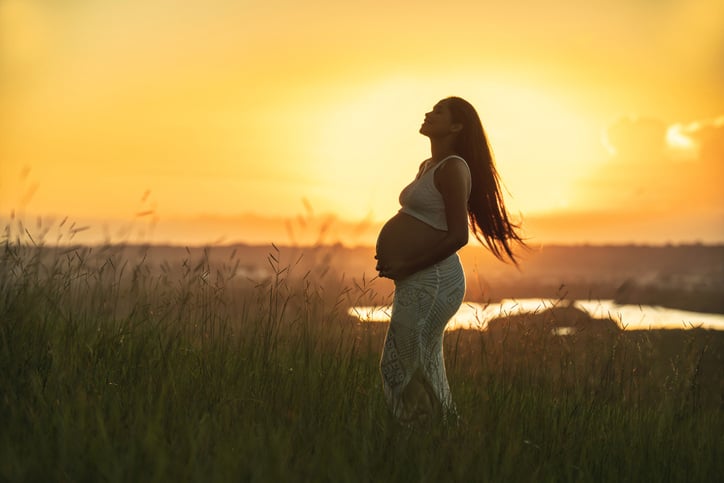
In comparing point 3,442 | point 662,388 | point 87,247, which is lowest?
point 3,442

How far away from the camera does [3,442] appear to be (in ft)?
14.7

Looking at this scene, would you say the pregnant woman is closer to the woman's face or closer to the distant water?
the woman's face

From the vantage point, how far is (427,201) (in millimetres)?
5395

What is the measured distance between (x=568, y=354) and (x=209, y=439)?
3.50m

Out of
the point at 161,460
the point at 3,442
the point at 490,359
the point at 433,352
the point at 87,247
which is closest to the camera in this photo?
the point at 161,460

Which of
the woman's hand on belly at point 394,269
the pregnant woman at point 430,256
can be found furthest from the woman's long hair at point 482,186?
the woman's hand on belly at point 394,269

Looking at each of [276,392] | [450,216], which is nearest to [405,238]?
[450,216]

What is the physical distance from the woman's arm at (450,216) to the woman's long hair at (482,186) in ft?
0.86

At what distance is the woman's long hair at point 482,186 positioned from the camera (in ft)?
18.3

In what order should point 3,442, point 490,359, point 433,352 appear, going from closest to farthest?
point 3,442 < point 433,352 < point 490,359

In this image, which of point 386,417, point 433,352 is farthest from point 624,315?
point 386,417

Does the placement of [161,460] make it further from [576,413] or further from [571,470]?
[576,413]

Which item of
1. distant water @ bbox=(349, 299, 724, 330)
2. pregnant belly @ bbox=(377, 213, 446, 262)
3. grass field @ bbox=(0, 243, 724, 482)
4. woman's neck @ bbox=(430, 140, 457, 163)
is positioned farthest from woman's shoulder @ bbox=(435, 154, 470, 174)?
distant water @ bbox=(349, 299, 724, 330)

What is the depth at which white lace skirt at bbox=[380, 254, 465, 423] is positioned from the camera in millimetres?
5367
